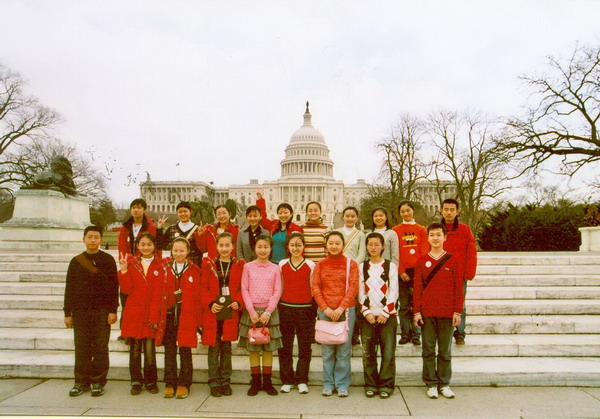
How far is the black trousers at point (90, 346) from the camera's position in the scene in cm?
446

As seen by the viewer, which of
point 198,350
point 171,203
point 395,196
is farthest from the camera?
point 171,203

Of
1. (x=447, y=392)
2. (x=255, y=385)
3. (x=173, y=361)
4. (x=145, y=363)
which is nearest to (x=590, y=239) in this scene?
(x=447, y=392)

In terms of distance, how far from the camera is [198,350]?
5.30 m

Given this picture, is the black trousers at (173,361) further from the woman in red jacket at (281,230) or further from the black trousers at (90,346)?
the woman in red jacket at (281,230)

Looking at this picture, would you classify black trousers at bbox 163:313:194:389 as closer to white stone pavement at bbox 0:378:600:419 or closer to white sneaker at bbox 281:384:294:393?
white stone pavement at bbox 0:378:600:419

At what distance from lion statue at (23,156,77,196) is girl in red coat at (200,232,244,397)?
37.6 ft

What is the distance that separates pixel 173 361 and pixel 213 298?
77 centimetres

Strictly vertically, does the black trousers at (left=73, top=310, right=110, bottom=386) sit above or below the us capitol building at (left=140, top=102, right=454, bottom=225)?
below

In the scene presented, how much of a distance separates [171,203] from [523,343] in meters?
91.4

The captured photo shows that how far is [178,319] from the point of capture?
4484mm

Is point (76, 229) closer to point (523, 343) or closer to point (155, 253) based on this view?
point (155, 253)

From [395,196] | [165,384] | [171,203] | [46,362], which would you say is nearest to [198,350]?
[165,384]

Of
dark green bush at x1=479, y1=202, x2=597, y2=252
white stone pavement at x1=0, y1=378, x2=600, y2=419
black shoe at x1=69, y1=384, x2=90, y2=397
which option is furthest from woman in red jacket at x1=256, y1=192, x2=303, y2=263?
dark green bush at x1=479, y1=202, x2=597, y2=252

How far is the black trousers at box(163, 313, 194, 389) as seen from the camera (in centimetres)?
438
